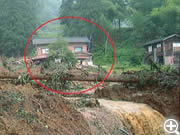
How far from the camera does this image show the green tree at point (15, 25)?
90.9 ft

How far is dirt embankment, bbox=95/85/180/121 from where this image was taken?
33.4ft

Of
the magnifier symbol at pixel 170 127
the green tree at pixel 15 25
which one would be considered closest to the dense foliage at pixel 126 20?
the green tree at pixel 15 25

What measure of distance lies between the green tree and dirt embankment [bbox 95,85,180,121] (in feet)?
63.2

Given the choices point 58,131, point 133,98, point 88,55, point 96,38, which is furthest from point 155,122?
point 96,38

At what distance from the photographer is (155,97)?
10344 mm

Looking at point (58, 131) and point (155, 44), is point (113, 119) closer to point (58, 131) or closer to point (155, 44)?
point (58, 131)

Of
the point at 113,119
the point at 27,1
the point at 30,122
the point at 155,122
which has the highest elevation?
the point at 27,1

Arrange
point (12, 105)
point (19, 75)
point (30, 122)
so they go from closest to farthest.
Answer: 1. point (30, 122)
2. point (12, 105)
3. point (19, 75)

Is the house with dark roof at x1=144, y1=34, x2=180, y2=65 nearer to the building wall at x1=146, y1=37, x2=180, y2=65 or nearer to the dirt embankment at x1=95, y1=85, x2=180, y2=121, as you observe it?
the building wall at x1=146, y1=37, x2=180, y2=65

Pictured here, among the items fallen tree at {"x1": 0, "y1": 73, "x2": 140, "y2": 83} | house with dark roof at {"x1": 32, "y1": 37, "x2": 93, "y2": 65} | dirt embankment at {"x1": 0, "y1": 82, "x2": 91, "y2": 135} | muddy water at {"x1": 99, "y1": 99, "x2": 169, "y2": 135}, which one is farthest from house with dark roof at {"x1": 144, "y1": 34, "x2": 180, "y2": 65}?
dirt embankment at {"x1": 0, "y1": 82, "x2": 91, "y2": 135}

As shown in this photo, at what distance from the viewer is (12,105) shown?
4680 mm

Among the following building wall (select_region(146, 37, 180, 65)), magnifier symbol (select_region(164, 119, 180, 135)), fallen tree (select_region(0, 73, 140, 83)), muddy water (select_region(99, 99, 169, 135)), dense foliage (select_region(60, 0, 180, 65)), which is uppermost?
dense foliage (select_region(60, 0, 180, 65))

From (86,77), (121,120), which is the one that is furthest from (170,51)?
(121,120)

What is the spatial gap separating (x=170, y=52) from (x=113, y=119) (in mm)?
19605
